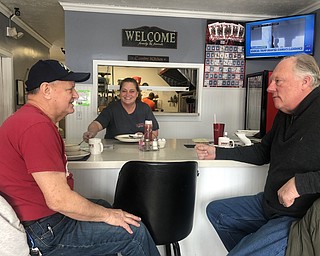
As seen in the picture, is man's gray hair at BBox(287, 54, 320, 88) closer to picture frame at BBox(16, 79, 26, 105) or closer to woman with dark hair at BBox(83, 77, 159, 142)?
woman with dark hair at BBox(83, 77, 159, 142)

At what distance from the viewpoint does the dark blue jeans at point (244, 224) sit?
4.09ft

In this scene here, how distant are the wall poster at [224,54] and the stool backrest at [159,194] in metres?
3.20

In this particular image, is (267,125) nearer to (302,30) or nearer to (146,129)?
(302,30)

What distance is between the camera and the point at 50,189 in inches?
41.5

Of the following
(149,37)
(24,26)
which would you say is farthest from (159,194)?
(24,26)

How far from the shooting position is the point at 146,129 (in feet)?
6.88

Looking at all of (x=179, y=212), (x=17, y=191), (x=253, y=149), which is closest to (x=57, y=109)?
(x=17, y=191)

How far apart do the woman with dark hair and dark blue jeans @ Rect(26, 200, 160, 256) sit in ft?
5.31

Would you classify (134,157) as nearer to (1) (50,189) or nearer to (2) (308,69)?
(1) (50,189)

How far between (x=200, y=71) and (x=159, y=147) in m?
2.54

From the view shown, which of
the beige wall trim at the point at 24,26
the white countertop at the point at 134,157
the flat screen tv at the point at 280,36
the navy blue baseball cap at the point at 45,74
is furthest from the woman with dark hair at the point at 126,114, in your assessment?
the beige wall trim at the point at 24,26

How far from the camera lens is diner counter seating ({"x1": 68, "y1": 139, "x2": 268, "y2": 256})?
5.93ft

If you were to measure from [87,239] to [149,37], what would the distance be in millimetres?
3471

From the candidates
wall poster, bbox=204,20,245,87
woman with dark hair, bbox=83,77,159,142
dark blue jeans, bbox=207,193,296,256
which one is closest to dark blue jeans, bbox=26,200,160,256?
dark blue jeans, bbox=207,193,296,256
